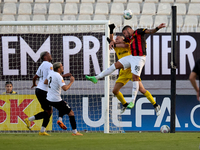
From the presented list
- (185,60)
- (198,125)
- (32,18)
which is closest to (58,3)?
(32,18)

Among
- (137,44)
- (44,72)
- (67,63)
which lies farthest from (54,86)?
(67,63)

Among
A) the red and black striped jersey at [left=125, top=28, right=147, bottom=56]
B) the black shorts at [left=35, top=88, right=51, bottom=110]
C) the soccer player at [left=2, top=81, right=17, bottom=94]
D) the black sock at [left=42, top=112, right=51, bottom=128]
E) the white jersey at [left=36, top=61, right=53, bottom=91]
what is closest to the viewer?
the red and black striped jersey at [left=125, top=28, right=147, bottom=56]

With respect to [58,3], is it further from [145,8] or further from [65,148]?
[65,148]

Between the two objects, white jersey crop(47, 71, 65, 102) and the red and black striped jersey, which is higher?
the red and black striped jersey

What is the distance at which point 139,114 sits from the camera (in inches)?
383

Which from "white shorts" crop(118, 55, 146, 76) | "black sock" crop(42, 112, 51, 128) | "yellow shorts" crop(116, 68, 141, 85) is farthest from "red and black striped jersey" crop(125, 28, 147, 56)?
"black sock" crop(42, 112, 51, 128)

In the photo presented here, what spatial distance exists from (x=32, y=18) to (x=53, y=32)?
2.85 metres

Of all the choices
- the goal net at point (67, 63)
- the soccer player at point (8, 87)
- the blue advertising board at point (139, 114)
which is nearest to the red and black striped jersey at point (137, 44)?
the goal net at point (67, 63)

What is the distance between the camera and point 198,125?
384 inches

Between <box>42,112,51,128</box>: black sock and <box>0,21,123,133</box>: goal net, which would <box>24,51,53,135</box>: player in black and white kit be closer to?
<box>42,112,51,128</box>: black sock

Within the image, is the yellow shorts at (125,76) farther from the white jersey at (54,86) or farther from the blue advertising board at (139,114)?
the blue advertising board at (139,114)

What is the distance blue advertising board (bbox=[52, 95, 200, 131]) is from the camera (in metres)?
9.65

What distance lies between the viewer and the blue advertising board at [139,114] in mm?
9648

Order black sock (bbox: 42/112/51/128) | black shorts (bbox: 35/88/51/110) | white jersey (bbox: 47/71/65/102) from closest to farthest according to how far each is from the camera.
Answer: white jersey (bbox: 47/71/65/102) → black sock (bbox: 42/112/51/128) → black shorts (bbox: 35/88/51/110)
